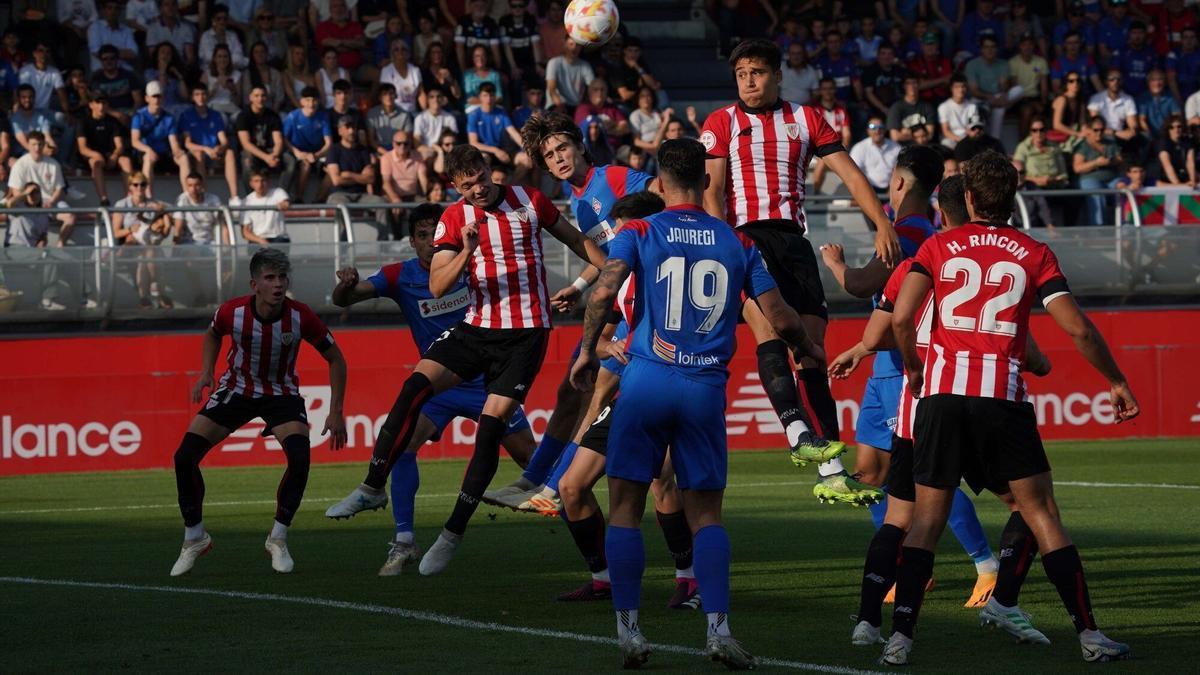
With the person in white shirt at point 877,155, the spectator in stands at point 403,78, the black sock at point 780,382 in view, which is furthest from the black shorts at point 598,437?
the spectator in stands at point 403,78

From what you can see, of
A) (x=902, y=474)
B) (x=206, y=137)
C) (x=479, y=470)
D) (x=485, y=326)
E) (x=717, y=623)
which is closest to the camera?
(x=717, y=623)

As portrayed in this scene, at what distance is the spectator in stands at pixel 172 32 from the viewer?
21639 mm

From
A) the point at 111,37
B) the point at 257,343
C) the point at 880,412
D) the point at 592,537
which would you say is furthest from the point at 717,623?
the point at 111,37

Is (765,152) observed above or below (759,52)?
below

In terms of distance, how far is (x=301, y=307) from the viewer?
10.6 meters

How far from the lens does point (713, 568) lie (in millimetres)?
6738

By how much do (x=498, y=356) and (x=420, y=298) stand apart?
136 cm

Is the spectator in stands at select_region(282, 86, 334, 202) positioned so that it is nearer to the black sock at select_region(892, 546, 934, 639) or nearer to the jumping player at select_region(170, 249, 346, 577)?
the jumping player at select_region(170, 249, 346, 577)

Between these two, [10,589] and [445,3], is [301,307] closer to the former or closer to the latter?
[10,589]

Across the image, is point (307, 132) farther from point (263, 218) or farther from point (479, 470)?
point (479, 470)

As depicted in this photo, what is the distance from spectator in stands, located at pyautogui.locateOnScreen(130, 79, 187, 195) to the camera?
20141mm

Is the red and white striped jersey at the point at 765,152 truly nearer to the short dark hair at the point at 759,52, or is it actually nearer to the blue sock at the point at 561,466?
the short dark hair at the point at 759,52

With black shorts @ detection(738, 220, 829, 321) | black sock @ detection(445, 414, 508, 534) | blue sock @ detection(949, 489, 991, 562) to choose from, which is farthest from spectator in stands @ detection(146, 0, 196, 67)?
blue sock @ detection(949, 489, 991, 562)

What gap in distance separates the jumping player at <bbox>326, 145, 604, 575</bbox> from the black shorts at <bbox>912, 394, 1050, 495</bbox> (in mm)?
3270
